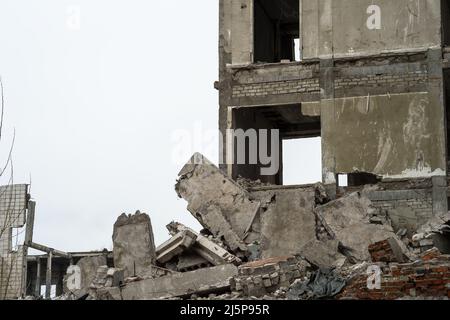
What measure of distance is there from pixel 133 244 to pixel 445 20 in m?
9.65

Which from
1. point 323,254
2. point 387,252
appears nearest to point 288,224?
point 323,254

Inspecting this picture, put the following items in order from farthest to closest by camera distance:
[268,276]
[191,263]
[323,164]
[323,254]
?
[323,164], [191,263], [323,254], [268,276]

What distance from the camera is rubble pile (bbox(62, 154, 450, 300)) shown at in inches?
614

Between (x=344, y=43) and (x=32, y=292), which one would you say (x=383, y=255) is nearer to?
(x=344, y=43)

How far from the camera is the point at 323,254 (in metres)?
17.1

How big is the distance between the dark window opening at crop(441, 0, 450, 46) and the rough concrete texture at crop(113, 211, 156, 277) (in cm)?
852

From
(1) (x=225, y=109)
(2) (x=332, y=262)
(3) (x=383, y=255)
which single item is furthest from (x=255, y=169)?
(3) (x=383, y=255)

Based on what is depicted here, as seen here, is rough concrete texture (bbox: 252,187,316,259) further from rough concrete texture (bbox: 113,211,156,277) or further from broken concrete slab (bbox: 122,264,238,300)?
rough concrete texture (bbox: 113,211,156,277)

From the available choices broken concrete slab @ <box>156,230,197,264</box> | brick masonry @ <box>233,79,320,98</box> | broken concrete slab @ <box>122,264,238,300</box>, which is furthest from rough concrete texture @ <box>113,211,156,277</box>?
brick masonry @ <box>233,79,320,98</box>

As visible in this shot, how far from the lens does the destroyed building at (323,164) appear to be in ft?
60.0

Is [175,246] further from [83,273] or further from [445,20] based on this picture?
[445,20]

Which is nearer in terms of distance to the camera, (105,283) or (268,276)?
(268,276)
